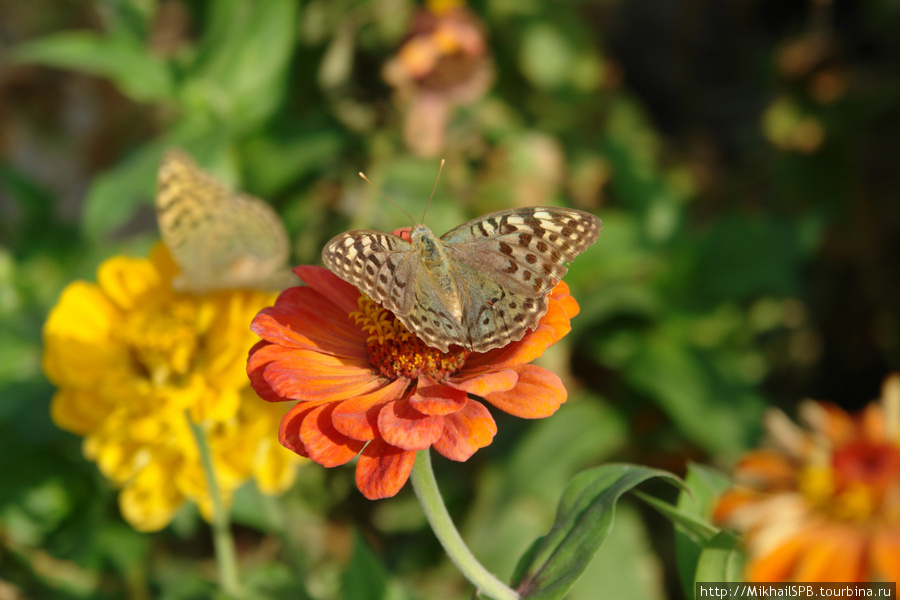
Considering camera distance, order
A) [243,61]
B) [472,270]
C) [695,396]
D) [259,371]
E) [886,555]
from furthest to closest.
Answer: [243,61], [695,396], [472,270], [259,371], [886,555]

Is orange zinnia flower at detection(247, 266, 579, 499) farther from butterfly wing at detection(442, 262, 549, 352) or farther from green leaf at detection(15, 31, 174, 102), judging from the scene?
green leaf at detection(15, 31, 174, 102)

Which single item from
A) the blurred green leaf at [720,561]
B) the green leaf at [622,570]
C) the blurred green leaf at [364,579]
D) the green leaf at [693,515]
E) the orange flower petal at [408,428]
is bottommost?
the green leaf at [622,570]

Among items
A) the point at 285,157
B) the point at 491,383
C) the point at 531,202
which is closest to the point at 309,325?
the point at 491,383

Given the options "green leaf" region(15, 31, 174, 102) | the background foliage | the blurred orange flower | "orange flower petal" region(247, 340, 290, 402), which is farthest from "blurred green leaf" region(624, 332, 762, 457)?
"green leaf" region(15, 31, 174, 102)

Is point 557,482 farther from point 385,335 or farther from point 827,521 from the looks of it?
point 827,521

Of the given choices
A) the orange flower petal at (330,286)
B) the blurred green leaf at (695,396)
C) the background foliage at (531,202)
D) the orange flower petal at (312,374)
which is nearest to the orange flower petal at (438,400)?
the orange flower petal at (312,374)

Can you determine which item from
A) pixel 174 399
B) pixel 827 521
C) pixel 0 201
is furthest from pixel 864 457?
pixel 0 201

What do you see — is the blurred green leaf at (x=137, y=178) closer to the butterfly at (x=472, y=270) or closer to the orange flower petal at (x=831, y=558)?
the butterfly at (x=472, y=270)

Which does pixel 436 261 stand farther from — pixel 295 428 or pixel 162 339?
pixel 162 339
